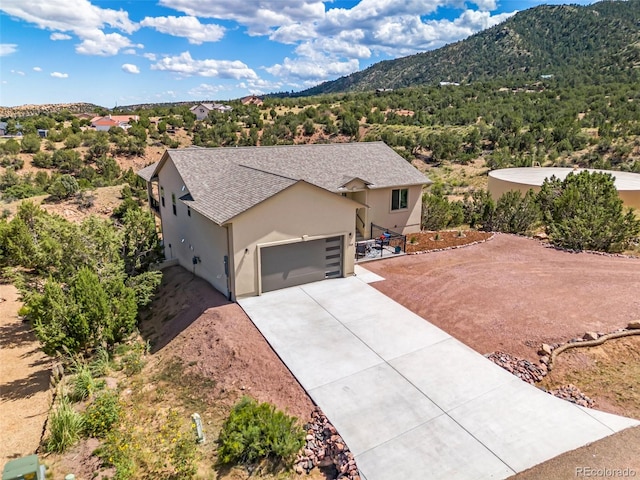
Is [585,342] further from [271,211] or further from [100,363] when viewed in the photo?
[100,363]

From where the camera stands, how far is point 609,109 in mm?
52750

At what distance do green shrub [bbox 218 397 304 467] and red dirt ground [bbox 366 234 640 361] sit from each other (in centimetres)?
615

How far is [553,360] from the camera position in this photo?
36.8 ft

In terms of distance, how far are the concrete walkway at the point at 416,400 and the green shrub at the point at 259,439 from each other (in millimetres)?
1135

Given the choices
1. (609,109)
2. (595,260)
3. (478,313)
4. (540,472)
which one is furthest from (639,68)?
(540,472)

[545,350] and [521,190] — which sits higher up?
[521,190]

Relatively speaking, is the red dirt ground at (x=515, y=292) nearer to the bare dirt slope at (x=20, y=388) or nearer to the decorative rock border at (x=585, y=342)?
the decorative rock border at (x=585, y=342)

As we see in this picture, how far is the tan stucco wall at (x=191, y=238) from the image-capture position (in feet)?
50.0

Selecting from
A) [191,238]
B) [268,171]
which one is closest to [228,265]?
[191,238]

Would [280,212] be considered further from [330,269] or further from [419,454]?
[419,454]

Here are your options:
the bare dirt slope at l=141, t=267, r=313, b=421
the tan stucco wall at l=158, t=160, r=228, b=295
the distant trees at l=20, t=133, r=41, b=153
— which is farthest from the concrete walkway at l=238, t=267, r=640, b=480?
the distant trees at l=20, t=133, r=41, b=153

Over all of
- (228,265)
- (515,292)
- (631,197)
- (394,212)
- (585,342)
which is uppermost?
(631,197)

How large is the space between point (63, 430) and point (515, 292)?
13968 mm

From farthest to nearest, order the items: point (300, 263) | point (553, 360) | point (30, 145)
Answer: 1. point (30, 145)
2. point (300, 263)
3. point (553, 360)
